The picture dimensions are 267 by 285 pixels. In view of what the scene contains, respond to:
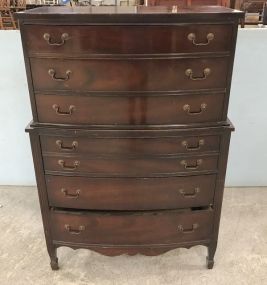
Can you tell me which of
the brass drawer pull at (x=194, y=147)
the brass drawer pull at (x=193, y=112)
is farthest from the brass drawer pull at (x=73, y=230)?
the brass drawer pull at (x=193, y=112)

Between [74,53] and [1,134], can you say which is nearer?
[74,53]

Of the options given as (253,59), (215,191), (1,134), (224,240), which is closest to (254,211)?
(224,240)

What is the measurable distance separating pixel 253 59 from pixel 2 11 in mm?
5984

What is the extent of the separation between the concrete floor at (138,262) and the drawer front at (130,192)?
0.38m

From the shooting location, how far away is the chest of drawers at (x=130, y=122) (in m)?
1.10

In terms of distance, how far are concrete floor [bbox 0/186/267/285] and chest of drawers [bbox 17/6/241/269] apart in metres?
0.16

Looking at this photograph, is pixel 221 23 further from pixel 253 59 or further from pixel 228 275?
pixel 228 275

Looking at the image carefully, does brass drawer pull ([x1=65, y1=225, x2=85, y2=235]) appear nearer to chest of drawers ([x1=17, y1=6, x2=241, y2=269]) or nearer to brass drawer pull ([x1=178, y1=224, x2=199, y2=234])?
chest of drawers ([x1=17, y1=6, x2=241, y2=269])

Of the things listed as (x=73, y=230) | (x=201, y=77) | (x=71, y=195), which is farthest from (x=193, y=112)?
(x=73, y=230)

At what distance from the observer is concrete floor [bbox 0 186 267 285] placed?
151 cm

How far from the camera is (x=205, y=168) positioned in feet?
4.37

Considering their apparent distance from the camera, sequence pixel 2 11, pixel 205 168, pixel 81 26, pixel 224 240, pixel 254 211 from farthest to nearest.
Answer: pixel 2 11
pixel 254 211
pixel 224 240
pixel 205 168
pixel 81 26

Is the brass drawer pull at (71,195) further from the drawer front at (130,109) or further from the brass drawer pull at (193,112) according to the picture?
the brass drawer pull at (193,112)

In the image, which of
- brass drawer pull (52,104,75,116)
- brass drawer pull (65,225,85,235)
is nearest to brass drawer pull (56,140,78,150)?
brass drawer pull (52,104,75,116)
